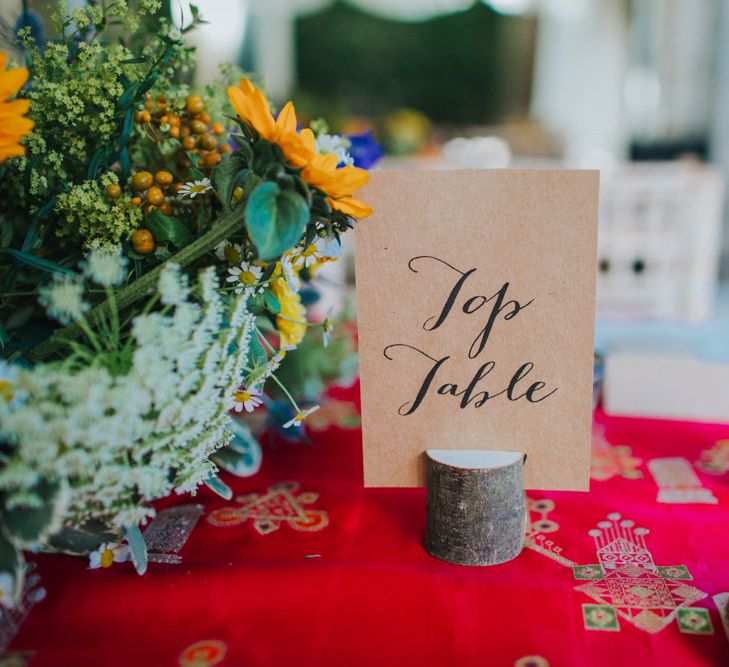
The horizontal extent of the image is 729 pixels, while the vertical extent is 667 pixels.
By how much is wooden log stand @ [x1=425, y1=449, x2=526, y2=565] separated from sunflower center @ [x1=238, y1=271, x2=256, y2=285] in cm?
21

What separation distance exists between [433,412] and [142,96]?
362mm

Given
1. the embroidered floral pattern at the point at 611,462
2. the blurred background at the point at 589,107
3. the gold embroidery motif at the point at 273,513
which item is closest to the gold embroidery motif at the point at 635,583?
the embroidered floral pattern at the point at 611,462

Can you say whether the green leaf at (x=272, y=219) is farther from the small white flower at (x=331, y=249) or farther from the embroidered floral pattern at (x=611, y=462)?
the embroidered floral pattern at (x=611, y=462)

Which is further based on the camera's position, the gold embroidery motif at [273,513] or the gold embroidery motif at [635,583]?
the gold embroidery motif at [273,513]

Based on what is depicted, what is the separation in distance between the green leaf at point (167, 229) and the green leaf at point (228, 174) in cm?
7

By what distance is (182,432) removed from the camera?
43cm

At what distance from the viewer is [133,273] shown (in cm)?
54

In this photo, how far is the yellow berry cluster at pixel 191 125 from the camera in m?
0.59

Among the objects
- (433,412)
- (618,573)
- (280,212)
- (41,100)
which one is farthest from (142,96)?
(618,573)

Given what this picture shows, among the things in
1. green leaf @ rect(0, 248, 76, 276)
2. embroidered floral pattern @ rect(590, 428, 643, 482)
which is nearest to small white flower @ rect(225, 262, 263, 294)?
green leaf @ rect(0, 248, 76, 276)

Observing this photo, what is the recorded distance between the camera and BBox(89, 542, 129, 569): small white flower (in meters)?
0.50

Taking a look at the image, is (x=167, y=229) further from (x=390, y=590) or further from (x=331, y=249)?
(x=390, y=590)

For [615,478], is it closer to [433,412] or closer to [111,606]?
[433,412]

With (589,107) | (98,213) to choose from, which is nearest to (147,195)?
(98,213)
